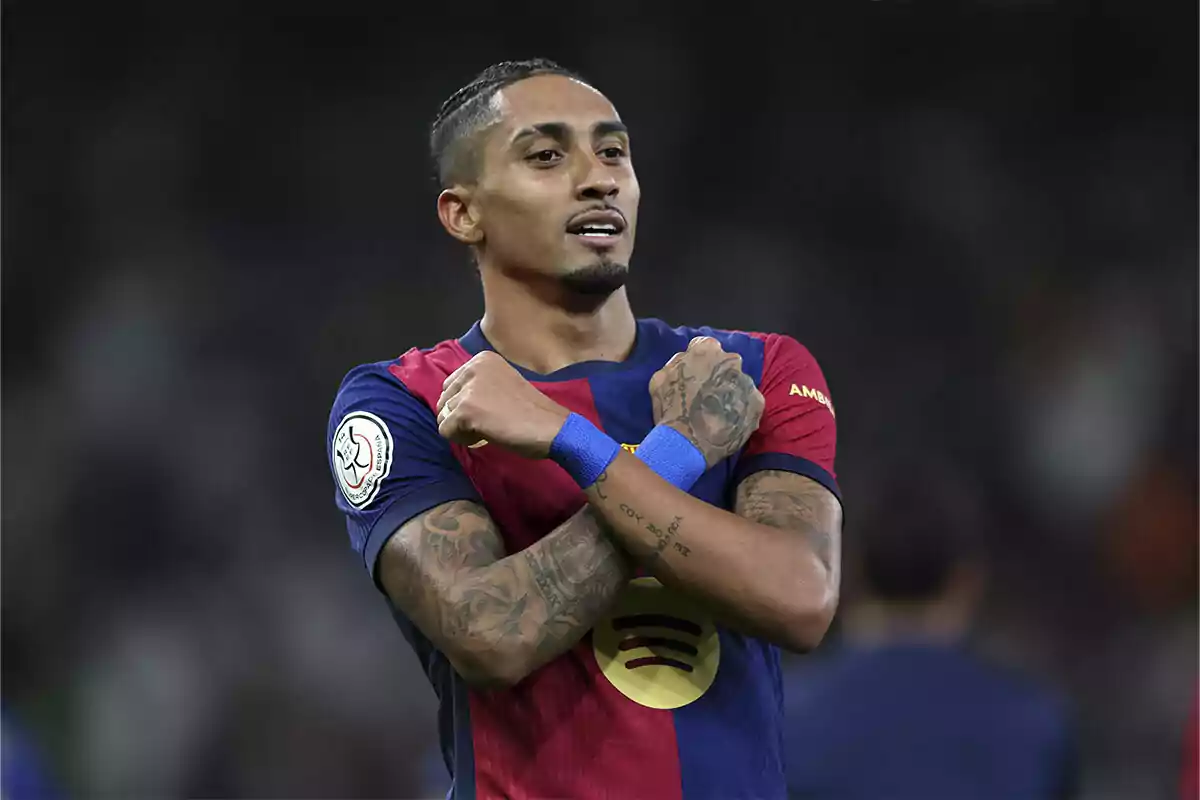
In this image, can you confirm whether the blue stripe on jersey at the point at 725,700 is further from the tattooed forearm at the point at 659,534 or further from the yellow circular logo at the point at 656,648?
the tattooed forearm at the point at 659,534

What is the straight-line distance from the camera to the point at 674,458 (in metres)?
2.57

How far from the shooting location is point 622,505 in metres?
2.45

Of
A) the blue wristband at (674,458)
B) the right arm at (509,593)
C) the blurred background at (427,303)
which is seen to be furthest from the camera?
the blurred background at (427,303)

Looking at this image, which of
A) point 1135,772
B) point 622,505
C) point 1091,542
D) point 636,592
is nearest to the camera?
point 622,505

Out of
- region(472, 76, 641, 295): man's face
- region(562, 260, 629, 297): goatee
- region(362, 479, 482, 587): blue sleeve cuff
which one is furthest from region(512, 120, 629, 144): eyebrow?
region(362, 479, 482, 587): blue sleeve cuff

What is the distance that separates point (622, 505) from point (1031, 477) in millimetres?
4895

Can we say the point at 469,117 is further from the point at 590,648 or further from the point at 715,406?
the point at 590,648

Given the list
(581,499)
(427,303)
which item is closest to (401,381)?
(581,499)

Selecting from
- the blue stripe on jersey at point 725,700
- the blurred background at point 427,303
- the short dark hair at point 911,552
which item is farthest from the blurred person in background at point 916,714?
the blurred background at point 427,303

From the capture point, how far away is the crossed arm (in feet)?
8.00

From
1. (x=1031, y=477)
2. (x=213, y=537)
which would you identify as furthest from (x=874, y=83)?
(x=213, y=537)

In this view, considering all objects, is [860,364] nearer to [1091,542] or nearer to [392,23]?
[1091,542]

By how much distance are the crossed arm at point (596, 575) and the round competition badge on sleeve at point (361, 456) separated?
0.17 meters

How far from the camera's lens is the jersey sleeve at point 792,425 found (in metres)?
2.78
